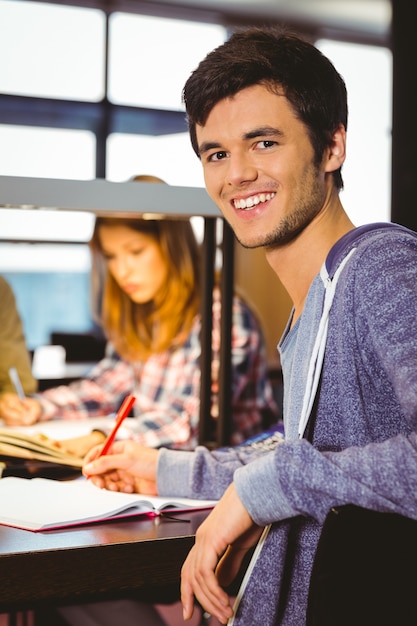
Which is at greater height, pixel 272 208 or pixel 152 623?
pixel 272 208

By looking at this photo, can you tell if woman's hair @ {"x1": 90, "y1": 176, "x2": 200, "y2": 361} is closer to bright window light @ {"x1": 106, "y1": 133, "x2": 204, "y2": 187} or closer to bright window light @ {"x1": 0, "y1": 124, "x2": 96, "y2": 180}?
bright window light @ {"x1": 0, "y1": 124, "x2": 96, "y2": 180}

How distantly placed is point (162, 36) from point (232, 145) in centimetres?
427

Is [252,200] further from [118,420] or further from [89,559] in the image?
[89,559]

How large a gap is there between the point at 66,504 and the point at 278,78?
68 centimetres

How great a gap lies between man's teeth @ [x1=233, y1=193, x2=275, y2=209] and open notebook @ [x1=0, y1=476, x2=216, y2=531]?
44 centimetres

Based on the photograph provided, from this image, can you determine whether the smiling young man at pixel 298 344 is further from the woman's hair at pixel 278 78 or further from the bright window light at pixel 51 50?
the bright window light at pixel 51 50

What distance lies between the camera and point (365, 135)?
5824 millimetres

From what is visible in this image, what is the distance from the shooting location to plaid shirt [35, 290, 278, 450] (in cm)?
193

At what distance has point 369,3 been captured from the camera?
5711 millimetres

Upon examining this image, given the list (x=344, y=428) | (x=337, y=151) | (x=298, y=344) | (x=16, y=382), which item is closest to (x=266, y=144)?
(x=337, y=151)

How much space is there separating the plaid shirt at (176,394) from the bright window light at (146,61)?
10.1 ft

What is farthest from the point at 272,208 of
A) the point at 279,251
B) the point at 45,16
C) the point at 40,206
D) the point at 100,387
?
the point at 45,16

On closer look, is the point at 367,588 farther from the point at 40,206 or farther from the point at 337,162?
the point at 40,206

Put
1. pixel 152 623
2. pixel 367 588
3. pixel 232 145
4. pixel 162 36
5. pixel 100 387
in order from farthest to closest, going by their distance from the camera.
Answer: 1. pixel 162 36
2. pixel 100 387
3. pixel 152 623
4. pixel 232 145
5. pixel 367 588
